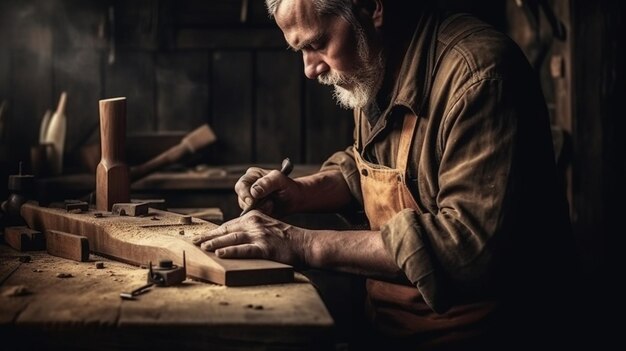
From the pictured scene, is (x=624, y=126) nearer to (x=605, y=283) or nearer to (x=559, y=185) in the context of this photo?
(x=605, y=283)

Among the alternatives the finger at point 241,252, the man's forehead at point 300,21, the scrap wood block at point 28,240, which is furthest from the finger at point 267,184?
the scrap wood block at point 28,240

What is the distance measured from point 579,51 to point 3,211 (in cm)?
376

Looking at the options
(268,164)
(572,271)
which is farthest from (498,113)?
(268,164)

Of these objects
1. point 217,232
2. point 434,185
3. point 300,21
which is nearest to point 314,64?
point 300,21

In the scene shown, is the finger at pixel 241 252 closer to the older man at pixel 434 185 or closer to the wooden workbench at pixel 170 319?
the older man at pixel 434 185

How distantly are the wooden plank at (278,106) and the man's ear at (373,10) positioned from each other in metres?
3.31

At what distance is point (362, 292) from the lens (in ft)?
17.4

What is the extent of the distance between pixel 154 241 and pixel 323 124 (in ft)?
12.5

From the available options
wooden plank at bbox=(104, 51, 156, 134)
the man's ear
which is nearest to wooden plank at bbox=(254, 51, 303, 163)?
wooden plank at bbox=(104, 51, 156, 134)

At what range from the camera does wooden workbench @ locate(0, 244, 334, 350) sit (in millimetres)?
2113

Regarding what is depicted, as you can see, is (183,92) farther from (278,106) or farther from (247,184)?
(247,184)

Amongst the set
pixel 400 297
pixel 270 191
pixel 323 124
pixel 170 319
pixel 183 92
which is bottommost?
pixel 400 297

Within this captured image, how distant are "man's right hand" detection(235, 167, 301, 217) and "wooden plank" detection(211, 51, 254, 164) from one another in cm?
299

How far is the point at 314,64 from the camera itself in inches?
129
